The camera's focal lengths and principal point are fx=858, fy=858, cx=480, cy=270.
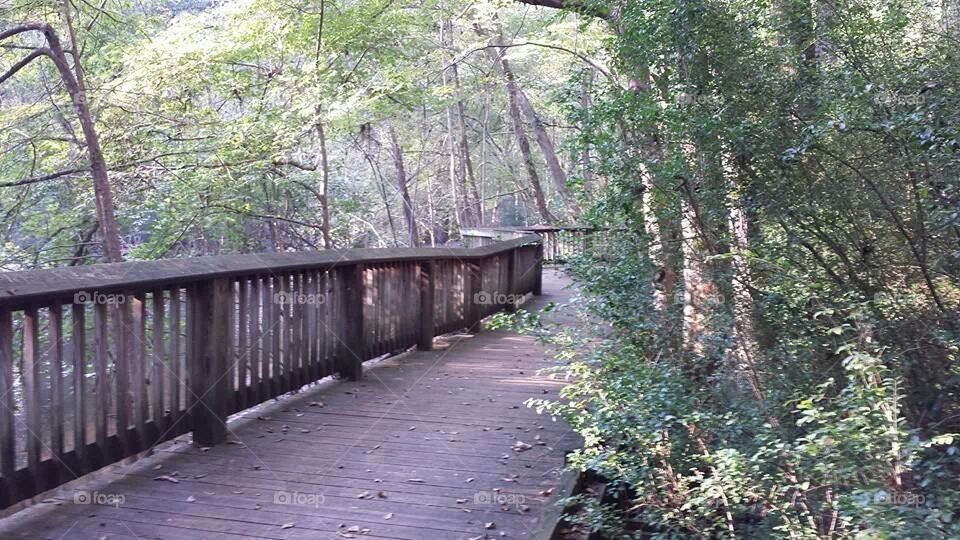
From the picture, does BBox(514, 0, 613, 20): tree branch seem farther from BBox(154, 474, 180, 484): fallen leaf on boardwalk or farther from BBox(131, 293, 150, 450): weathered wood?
BBox(154, 474, 180, 484): fallen leaf on boardwalk

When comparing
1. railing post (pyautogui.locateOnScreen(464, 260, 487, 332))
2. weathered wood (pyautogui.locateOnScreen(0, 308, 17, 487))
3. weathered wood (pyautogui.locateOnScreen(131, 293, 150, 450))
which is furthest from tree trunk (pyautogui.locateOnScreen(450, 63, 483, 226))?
weathered wood (pyautogui.locateOnScreen(0, 308, 17, 487))

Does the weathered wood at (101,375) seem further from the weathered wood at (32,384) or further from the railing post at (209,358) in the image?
the railing post at (209,358)

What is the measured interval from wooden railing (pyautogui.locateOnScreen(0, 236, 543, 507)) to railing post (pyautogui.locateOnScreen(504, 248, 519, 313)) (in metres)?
4.79

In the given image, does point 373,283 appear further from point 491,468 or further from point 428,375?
point 491,468

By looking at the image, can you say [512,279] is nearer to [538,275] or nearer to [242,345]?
[538,275]

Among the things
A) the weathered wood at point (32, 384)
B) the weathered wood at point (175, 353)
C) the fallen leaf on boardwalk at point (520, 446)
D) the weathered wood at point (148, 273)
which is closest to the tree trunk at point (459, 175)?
the weathered wood at point (148, 273)

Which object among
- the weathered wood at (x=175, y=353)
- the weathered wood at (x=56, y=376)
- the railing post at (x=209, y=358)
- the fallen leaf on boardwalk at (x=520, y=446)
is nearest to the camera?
the weathered wood at (x=56, y=376)

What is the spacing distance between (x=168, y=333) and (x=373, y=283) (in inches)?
118

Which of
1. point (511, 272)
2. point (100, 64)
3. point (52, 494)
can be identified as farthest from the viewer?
point (511, 272)

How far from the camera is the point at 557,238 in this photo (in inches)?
655

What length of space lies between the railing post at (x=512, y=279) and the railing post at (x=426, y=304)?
3663 mm

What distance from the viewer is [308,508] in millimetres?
4234

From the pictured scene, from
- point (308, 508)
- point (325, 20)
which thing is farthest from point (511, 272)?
point (308, 508)

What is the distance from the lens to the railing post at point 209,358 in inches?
196
